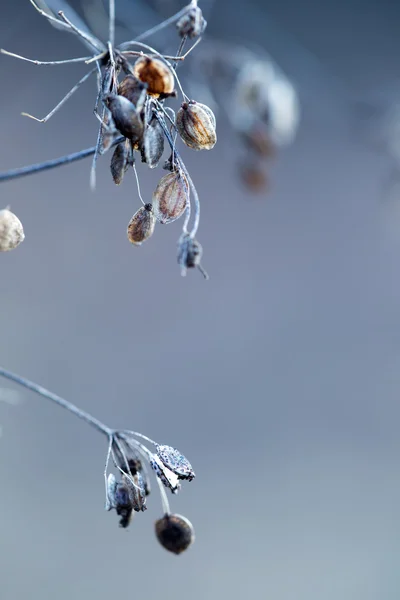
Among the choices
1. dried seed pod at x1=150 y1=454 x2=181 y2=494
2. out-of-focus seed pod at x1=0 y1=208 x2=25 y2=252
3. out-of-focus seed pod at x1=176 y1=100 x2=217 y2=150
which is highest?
out-of-focus seed pod at x1=176 y1=100 x2=217 y2=150

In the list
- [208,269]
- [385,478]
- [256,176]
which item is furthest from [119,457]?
[385,478]

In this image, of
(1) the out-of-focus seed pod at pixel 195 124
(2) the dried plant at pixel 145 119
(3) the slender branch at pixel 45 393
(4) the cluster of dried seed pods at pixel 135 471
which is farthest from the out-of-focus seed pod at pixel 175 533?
(1) the out-of-focus seed pod at pixel 195 124

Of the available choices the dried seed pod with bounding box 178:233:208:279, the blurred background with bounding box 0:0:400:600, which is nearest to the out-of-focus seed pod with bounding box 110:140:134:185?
the dried seed pod with bounding box 178:233:208:279

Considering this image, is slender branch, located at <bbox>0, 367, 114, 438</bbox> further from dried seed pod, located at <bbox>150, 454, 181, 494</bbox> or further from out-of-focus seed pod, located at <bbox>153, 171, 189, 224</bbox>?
out-of-focus seed pod, located at <bbox>153, 171, 189, 224</bbox>

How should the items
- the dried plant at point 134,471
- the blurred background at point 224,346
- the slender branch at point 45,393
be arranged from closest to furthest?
the slender branch at point 45,393 < the dried plant at point 134,471 < the blurred background at point 224,346

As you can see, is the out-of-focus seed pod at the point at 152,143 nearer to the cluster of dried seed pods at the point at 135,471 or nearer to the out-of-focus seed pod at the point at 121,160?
the out-of-focus seed pod at the point at 121,160

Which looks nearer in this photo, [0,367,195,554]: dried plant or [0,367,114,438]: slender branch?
[0,367,114,438]: slender branch

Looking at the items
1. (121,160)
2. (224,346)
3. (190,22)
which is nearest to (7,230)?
(121,160)
